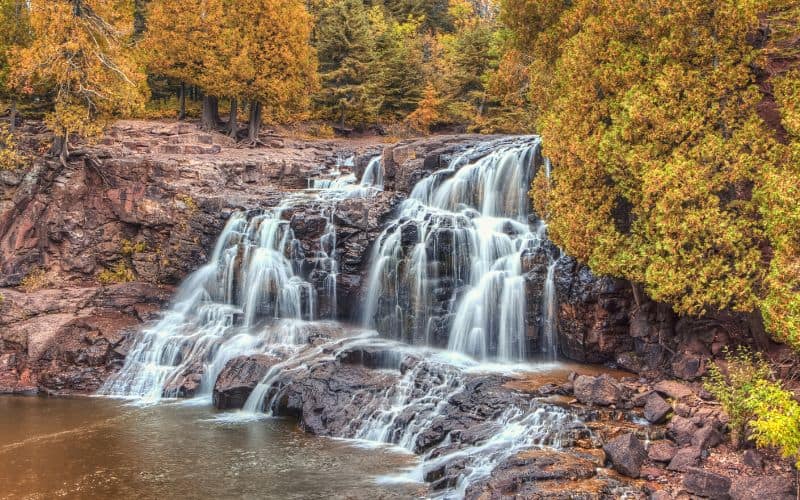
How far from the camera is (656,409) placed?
10516 millimetres

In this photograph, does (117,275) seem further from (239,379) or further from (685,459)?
(685,459)

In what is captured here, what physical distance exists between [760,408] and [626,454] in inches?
79.0

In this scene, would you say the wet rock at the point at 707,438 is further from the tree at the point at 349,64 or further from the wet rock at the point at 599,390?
the tree at the point at 349,64

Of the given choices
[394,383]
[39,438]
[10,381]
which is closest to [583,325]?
[394,383]

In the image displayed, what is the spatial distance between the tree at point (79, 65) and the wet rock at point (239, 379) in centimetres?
1170

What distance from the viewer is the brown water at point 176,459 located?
9820mm

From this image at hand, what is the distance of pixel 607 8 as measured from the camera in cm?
1259

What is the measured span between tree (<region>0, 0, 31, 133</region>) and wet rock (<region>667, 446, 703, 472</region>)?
25347mm

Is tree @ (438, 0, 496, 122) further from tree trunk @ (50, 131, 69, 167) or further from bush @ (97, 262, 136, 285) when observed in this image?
tree trunk @ (50, 131, 69, 167)

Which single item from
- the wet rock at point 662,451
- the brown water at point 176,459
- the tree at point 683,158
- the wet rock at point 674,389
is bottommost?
the brown water at point 176,459

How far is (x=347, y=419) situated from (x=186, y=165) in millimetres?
13577

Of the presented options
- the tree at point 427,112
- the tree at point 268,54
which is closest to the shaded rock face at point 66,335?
the tree at point 268,54

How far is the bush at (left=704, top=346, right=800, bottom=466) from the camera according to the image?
311 inches

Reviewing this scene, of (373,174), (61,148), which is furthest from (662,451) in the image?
(61,148)
